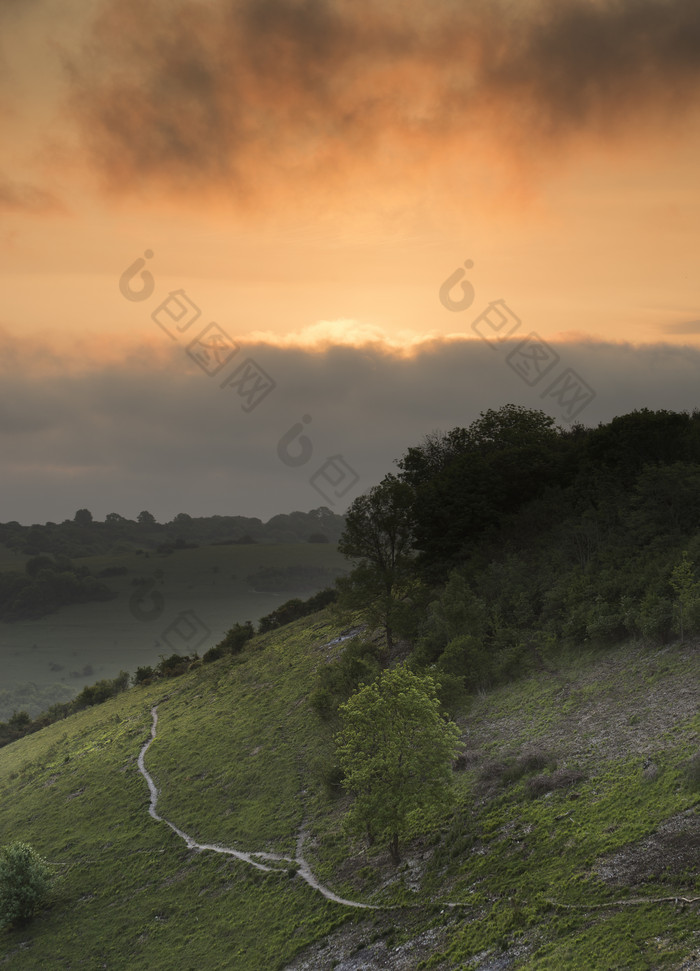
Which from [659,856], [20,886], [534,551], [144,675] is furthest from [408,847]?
[144,675]

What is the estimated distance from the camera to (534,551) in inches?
2704

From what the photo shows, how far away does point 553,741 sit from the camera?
1593 inches

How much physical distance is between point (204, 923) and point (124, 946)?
18.1ft

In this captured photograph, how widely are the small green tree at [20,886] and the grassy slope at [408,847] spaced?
1055mm

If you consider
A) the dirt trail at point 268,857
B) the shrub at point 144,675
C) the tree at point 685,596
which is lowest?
the tree at point 685,596

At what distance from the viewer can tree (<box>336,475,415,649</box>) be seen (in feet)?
232

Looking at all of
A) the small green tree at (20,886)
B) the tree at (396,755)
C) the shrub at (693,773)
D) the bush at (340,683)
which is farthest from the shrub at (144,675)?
the shrub at (693,773)

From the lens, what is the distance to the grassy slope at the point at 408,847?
86.8 feet

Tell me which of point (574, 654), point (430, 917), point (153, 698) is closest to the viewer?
point (430, 917)

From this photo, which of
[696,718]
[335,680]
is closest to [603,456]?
[335,680]

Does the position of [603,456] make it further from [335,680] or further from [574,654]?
[335,680]

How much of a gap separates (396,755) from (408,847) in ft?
19.0

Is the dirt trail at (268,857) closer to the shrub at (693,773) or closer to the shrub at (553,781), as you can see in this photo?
the shrub at (553,781)

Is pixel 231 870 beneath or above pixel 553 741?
above
